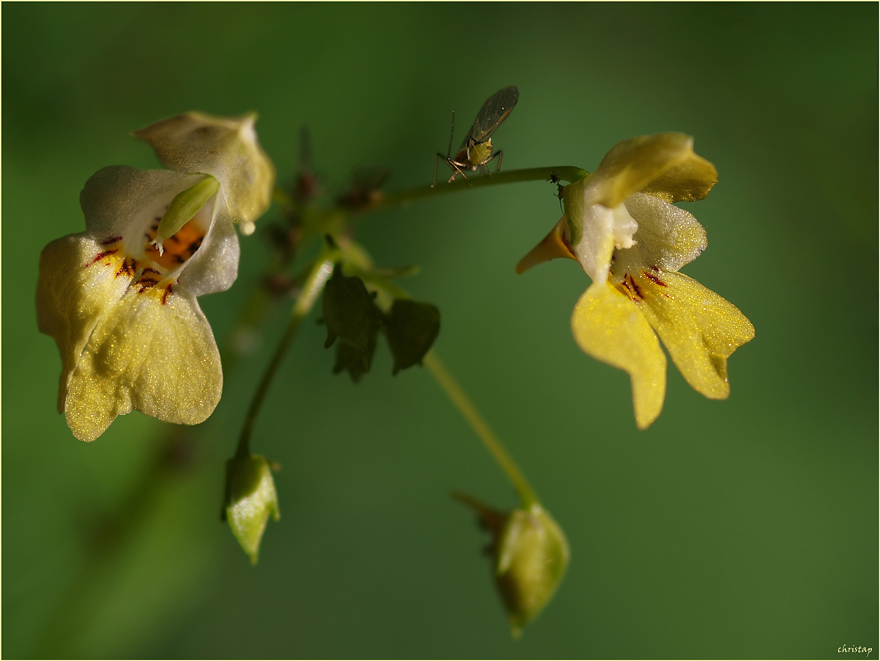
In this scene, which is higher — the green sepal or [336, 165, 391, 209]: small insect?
the green sepal

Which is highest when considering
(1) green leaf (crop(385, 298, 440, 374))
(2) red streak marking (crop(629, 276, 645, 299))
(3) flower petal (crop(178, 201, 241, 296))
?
(2) red streak marking (crop(629, 276, 645, 299))

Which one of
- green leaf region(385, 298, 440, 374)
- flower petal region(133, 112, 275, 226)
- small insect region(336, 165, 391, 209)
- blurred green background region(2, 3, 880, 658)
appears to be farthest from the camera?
blurred green background region(2, 3, 880, 658)

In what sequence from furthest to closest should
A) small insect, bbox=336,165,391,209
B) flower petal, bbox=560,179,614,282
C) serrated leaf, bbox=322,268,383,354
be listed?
1. small insect, bbox=336,165,391,209
2. serrated leaf, bbox=322,268,383,354
3. flower petal, bbox=560,179,614,282

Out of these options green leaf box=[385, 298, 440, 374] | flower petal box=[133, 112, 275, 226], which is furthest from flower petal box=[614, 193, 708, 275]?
flower petal box=[133, 112, 275, 226]

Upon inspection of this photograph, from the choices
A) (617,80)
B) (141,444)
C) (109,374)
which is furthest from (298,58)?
(109,374)

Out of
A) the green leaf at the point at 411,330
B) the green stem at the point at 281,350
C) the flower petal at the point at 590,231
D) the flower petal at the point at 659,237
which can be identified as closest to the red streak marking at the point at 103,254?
the green stem at the point at 281,350

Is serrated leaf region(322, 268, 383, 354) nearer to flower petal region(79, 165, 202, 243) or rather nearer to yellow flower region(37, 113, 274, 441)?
yellow flower region(37, 113, 274, 441)

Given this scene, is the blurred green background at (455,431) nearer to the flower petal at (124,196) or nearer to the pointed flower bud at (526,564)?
the pointed flower bud at (526,564)
